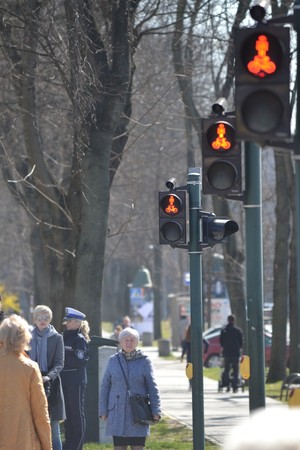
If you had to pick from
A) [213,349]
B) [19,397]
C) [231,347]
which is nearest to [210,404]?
[231,347]

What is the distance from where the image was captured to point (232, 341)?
28.8 metres

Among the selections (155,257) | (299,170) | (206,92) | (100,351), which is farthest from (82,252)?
(155,257)

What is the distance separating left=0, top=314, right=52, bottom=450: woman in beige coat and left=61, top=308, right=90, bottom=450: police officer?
4.76 meters

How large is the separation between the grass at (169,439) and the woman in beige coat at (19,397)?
261 inches

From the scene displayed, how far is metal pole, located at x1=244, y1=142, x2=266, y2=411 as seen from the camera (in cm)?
1020

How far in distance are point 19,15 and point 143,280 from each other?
40851 mm

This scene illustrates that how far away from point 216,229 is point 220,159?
3.02 m

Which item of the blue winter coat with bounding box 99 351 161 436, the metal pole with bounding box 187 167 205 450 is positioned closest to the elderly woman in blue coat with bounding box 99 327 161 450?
the blue winter coat with bounding box 99 351 161 436

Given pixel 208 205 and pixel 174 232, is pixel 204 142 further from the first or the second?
pixel 208 205

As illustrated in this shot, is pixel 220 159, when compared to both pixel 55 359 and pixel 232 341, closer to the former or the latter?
pixel 55 359

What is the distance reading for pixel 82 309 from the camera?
1878 cm

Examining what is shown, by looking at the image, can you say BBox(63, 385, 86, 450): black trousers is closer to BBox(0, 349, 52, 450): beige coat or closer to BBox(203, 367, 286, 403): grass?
BBox(0, 349, 52, 450): beige coat

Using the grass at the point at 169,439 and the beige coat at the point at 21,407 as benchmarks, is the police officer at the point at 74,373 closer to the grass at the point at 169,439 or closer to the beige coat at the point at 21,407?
the grass at the point at 169,439

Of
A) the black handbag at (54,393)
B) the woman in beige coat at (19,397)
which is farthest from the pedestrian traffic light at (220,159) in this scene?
the black handbag at (54,393)
